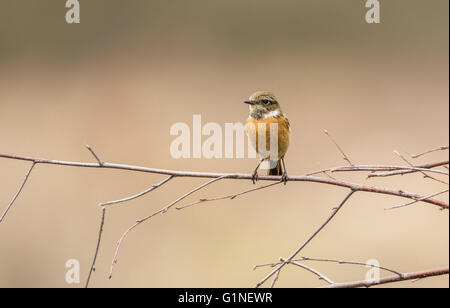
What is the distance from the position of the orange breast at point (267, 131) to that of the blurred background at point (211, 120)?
5.85 feet

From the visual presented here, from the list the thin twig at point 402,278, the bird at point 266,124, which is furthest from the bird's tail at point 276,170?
the thin twig at point 402,278

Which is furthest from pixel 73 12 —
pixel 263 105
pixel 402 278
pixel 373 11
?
pixel 402 278

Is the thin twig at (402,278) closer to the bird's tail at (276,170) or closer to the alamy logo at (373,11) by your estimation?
the bird's tail at (276,170)

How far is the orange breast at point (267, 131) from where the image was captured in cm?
224

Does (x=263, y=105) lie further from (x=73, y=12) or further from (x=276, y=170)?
(x=73, y=12)

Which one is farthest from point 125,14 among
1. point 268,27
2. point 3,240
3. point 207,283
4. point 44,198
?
point 207,283

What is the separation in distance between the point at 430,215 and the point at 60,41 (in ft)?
11.3

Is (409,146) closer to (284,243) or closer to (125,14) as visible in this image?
(284,243)

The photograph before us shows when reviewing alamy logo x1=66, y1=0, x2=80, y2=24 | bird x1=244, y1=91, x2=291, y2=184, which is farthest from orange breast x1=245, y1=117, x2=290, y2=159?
alamy logo x1=66, y1=0, x2=80, y2=24

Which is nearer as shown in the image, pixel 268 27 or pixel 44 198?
pixel 44 198

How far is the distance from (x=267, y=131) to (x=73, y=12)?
308 centimetres

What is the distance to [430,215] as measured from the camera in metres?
4.28

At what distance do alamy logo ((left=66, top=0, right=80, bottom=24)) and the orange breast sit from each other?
281cm

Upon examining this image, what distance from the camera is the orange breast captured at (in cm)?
224
